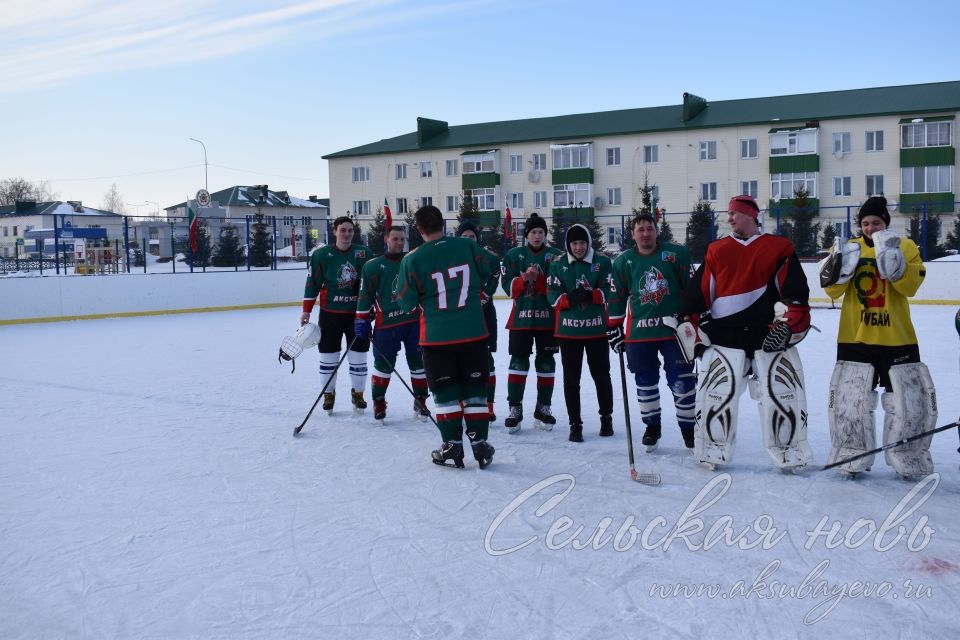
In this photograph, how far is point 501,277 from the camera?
566cm

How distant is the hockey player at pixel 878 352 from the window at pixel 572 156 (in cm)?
4013

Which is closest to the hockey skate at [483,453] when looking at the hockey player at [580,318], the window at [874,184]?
the hockey player at [580,318]

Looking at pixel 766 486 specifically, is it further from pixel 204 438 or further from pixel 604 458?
pixel 204 438

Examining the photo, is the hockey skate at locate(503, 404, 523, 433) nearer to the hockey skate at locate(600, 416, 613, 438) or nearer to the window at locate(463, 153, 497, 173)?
the hockey skate at locate(600, 416, 613, 438)

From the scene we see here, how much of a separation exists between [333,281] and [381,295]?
1.87ft

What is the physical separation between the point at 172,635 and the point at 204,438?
292 cm

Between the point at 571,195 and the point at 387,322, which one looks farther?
the point at 571,195

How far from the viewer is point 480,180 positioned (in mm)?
45719

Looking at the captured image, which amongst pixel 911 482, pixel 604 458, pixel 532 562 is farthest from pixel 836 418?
pixel 532 562

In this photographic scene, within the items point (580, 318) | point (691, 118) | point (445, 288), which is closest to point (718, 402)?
point (580, 318)

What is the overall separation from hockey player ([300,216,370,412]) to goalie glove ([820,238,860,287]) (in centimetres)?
335

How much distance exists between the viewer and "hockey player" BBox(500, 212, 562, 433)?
5629 mm

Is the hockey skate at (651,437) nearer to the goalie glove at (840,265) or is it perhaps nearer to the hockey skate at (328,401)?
the goalie glove at (840,265)

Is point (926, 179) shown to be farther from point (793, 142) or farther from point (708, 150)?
point (708, 150)
